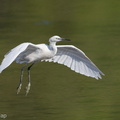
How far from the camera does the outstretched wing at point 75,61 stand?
33.7 feet

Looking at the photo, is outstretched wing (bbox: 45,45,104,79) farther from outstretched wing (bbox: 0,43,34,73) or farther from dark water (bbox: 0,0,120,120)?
outstretched wing (bbox: 0,43,34,73)

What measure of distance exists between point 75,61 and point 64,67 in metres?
2.52

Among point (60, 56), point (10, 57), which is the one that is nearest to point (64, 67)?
point (60, 56)

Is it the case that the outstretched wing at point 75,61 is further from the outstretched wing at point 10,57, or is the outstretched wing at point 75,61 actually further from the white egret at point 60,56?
the outstretched wing at point 10,57

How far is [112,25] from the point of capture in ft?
58.7

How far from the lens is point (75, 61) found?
34.0 feet

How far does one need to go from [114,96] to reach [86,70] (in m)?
0.66

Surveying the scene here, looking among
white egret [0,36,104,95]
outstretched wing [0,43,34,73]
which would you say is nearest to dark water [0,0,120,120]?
white egret [0,36,104,95]

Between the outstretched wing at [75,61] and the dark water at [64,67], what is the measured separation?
49cm

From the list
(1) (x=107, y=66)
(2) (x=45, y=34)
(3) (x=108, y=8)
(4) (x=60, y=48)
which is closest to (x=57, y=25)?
(2) (x=45, y=34)

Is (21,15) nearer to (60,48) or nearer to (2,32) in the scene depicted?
(2,32)

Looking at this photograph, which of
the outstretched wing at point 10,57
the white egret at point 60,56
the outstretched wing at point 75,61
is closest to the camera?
the outstretched wing at point 10,57

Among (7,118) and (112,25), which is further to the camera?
(112,25)

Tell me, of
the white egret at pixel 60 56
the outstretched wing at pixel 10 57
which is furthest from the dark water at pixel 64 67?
the outstretched wing at pixel 10 57
